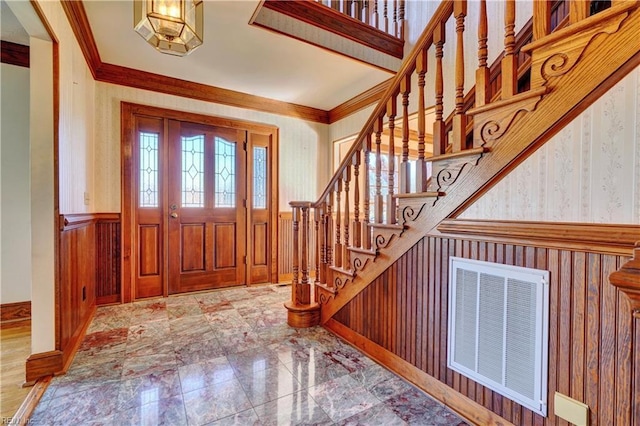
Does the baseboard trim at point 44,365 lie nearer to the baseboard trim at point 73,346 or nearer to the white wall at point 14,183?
the baseboard trim at point 73,346

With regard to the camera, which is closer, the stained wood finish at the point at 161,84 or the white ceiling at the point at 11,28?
the white ceiling at the point at 11,28

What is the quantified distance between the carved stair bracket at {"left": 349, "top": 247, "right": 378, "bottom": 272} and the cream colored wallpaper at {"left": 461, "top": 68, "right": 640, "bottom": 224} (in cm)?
91

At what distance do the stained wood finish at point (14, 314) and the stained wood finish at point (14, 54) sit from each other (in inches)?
83.0

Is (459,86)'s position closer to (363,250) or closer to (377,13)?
(363,250)

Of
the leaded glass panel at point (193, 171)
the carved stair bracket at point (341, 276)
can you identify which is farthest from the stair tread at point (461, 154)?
the leaded glass panel at point (193, 171)

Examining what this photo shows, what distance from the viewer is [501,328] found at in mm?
1405

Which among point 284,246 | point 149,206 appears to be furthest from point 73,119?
point 284,246

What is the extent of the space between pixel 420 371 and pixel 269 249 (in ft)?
9.00

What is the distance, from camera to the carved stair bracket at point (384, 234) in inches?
75.3

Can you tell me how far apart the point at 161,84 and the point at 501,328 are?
3.86 metres

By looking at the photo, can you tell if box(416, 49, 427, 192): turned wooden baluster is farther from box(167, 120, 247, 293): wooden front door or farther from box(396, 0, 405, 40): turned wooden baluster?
box(167, 120, 247, 293): wooden front door

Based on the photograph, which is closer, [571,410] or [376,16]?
[571,410]

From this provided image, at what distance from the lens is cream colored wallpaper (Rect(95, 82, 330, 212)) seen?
3.16 m

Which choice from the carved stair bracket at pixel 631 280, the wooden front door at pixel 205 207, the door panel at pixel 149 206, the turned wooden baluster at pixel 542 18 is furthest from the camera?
the wooden front door at pixel 205 207
